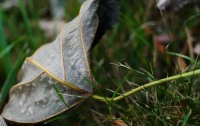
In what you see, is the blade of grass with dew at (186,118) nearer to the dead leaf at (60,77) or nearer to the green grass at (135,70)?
the green grass at (135,70)

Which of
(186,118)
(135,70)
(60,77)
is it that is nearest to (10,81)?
(60,77)

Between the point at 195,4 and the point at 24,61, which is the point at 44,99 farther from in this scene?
the point at 195,4

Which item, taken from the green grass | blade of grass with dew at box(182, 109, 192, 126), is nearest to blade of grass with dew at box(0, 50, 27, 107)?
the green grass

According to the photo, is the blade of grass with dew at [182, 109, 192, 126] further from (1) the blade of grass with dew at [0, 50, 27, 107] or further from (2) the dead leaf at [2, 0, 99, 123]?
A: (1) the blade of grass with dew at [0, 50, 27, 107]

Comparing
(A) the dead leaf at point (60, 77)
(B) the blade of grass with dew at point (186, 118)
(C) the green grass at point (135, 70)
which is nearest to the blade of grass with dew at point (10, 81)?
(C) the green grass at point (135, 70)

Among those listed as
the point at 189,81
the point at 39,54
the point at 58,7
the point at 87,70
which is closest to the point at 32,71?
the point at 39,54

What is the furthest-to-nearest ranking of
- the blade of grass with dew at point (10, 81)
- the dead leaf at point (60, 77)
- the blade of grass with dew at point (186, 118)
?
the blade of grass with dew at point (10, 81)
the dead leaf at point (60, 77)
the blade of grass with dew at point (186, 118)
